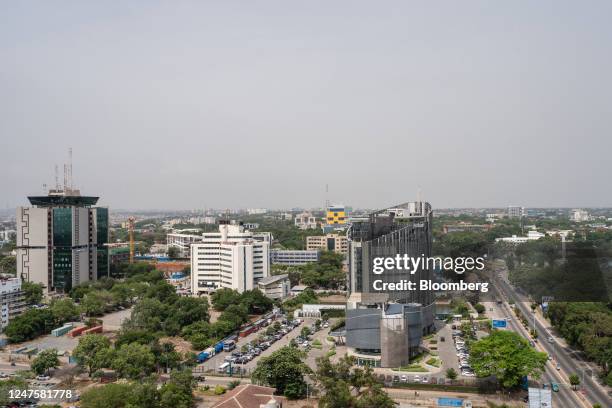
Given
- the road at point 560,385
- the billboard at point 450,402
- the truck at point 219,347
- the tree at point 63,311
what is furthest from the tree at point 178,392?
the tree at point 63,311

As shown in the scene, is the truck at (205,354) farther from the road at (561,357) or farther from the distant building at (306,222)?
the distant building at (306,222)

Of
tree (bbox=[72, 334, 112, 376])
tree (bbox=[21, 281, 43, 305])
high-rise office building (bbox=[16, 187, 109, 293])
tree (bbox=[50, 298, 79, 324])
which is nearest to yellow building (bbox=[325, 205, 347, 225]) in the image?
high-rise office building (bbox=[16, 187, 109, 293])

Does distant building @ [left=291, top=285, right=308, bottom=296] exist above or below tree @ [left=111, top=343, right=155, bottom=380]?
below

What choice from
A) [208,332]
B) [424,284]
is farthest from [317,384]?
[208,332]

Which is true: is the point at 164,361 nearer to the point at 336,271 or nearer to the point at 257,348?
the point at 257,348

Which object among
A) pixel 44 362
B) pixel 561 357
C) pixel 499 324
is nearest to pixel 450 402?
pixel 561 357

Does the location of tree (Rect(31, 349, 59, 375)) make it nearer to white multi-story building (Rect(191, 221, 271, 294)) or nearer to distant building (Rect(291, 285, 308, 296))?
white multi-story building (Rect(191, 221, 271, 294))

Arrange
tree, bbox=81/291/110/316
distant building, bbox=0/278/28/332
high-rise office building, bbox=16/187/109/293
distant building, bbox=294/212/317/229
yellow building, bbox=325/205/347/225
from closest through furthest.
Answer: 1. distant building, bbox=0/278/28/332
2. tree, bbox=81/291/110/316
3. high-rise office building, bbox=16/187/109/293
4. yellow building, bbox=325/205/347/225
5. distant building, bbox=294/212/317/229
